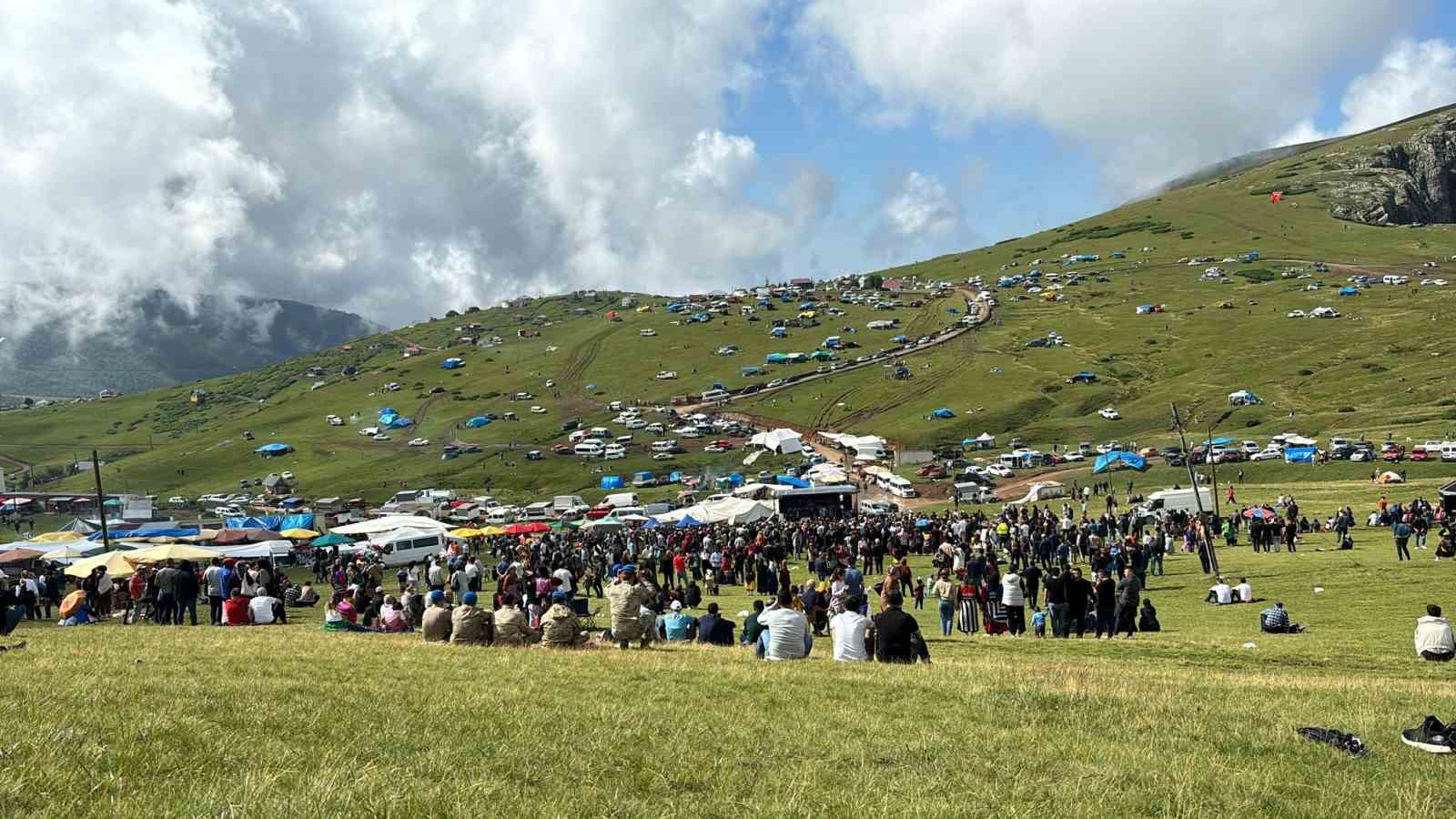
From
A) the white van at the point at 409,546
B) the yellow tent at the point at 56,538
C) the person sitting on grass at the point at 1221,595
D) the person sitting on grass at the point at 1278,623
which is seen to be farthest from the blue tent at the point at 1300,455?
the yellow tent at the point at 56,538

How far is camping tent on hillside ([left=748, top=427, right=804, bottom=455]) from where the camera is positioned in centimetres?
9806

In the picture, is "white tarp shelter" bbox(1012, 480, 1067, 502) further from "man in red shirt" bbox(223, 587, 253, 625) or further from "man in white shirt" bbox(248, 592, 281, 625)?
"man in red shirt" bbox(223, 587, 253, 625)

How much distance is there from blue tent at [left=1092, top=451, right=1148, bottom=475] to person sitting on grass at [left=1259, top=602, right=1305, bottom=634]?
51.5 metres

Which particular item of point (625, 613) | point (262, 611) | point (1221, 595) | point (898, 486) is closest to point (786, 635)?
point (625, 613)

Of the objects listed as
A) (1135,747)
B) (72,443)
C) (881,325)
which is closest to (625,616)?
(1135,747)

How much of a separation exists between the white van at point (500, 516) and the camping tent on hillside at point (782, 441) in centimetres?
2663

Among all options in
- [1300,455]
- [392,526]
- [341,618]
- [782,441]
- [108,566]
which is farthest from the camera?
[782,441]

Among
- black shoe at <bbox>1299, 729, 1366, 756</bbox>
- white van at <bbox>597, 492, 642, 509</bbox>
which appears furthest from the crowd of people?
white van at <bbox>597, 492, 642, 509</bbox>

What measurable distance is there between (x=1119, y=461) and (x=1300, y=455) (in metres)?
11.1

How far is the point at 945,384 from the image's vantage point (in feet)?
402

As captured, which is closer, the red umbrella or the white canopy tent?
the white canopy tent

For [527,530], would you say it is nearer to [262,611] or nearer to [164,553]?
[164,553]

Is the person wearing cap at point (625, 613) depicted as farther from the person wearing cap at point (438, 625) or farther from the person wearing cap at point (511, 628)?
the person wearing cap at point (438, 625)

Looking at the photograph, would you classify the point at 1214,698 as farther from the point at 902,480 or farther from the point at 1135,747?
the point at 902,480
